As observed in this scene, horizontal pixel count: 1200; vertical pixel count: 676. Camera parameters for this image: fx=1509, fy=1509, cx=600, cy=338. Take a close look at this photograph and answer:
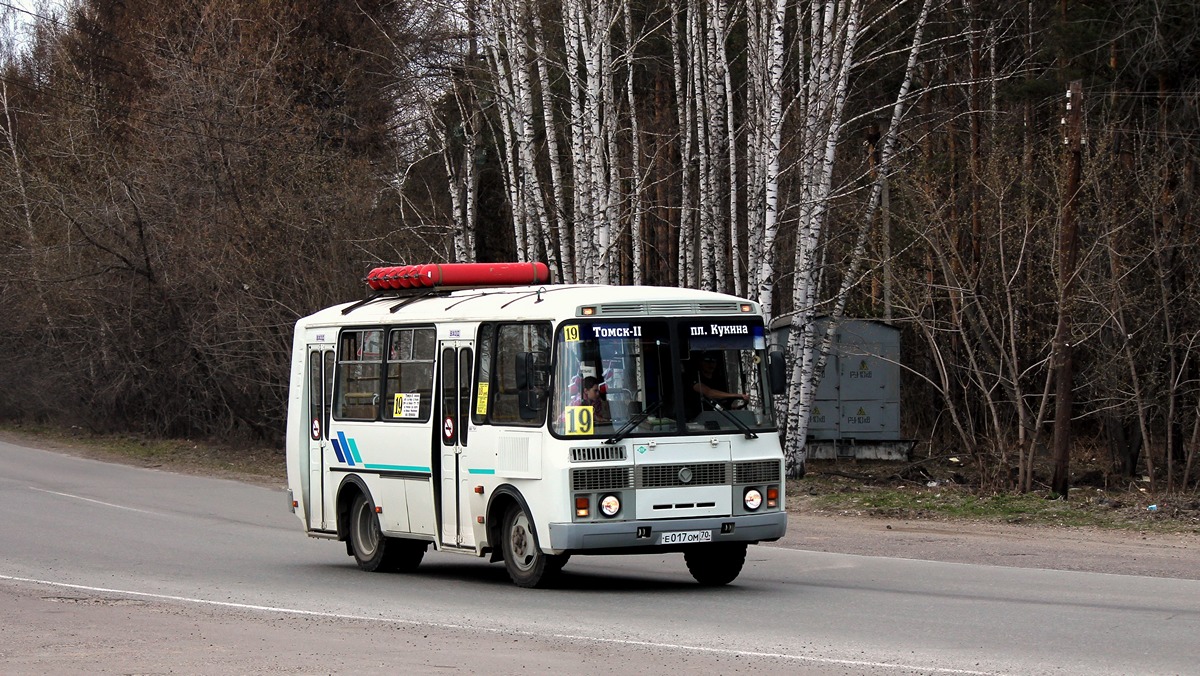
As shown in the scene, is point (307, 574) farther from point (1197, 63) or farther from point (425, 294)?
point (1197, 63)

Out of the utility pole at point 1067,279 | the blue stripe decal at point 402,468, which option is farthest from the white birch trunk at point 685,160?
the blue stripe decal at point 402,468

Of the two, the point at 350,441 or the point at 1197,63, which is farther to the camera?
the point at 1197,63

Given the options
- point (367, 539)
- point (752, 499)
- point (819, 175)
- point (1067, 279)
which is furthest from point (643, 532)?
point (819, 175)

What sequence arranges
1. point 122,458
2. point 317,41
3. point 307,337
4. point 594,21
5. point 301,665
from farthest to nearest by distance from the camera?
point 317,41 → point 122,458 → point 594,21 → point 307,337 → point 301,665

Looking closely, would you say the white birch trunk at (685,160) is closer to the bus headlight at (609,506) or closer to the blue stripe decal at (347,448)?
the blue stripe decal at (347,448)

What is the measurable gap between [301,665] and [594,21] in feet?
60.9

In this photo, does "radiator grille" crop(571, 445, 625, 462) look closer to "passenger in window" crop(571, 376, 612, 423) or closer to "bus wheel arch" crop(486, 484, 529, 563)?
"passenger in window" crop(571, 376, 612, 423)

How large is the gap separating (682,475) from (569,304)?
1.69 meters

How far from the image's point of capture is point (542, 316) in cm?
1266

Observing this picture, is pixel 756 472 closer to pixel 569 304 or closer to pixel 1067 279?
pixel 569 304

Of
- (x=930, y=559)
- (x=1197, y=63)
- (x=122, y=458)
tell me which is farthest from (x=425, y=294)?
(x=122, y=458)

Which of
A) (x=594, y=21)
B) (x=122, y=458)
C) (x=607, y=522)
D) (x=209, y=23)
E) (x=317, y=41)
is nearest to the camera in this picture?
(x=607, y=522)

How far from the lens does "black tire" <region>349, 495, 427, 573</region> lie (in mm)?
14844

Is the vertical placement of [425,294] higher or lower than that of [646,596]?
higher
